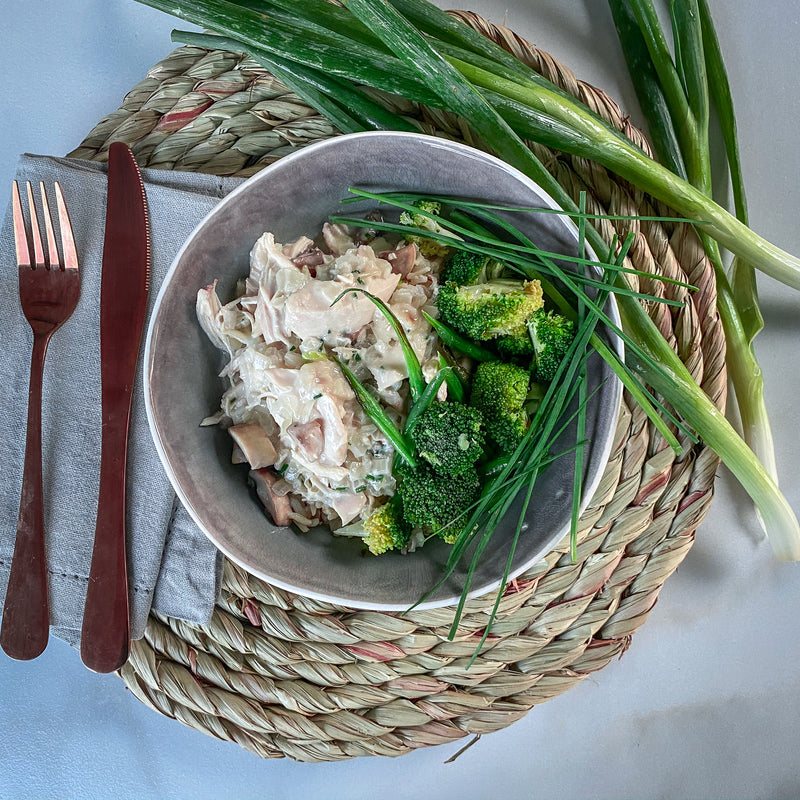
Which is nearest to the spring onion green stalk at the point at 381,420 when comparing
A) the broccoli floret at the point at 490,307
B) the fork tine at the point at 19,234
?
the broccoli floret at the point at 490,307

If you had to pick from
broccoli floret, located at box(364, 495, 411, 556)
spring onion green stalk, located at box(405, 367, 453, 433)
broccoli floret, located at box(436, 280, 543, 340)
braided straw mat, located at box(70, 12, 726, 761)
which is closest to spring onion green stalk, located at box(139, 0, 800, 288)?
braided straw mat, located at box(70, 12, 726, 761)

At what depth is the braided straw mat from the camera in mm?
1783

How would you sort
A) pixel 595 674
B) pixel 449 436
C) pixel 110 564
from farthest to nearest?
pixel 595 674 → pixel 110 564 → pixel 449 436

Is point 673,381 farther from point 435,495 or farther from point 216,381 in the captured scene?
point 216,381

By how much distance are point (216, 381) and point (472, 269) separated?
720 mm

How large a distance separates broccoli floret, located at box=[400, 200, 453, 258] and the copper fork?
90cm

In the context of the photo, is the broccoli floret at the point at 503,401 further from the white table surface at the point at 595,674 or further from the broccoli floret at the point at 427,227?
the white table surface at the point at 595,674

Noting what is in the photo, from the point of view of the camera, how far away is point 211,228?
1620 millimetres

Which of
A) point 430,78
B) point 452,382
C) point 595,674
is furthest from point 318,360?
point 595,674

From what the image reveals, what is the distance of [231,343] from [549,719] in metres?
1.64

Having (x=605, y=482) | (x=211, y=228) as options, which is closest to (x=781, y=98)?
(x=605, y=482)

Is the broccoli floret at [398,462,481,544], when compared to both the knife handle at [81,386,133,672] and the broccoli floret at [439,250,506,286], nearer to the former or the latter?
the broccoli floret at [439,250,506,286]

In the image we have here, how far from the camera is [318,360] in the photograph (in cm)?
155

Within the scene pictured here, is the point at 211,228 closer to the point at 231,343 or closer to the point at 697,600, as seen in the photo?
the point at 231,343
